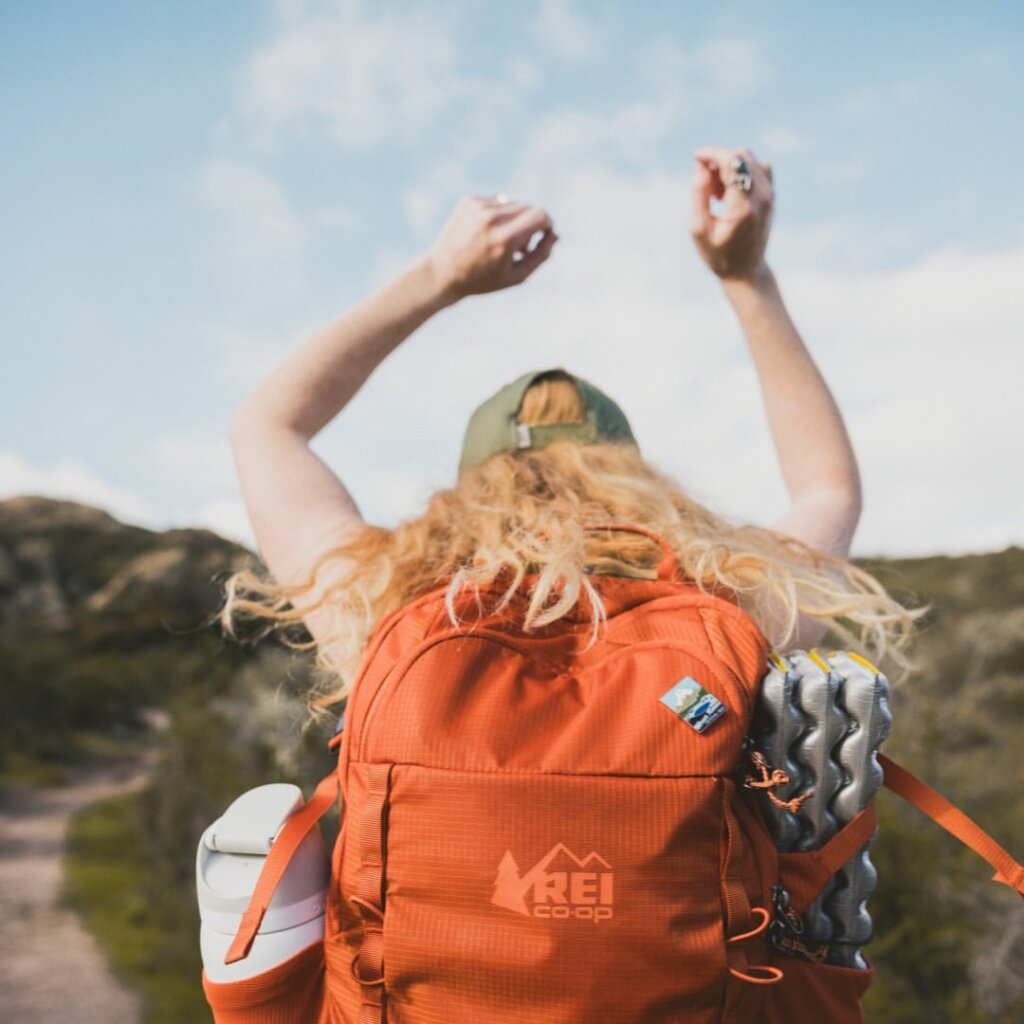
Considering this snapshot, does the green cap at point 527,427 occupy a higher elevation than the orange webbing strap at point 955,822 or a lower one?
higher

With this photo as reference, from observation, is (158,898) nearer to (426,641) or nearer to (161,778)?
(161,778)

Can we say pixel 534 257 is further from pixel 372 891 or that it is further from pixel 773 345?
pixel 372 891

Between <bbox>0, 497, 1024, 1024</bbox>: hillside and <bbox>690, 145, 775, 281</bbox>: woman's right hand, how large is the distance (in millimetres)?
818

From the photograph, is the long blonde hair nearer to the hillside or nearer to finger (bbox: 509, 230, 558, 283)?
the hillside

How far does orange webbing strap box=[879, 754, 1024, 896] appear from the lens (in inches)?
54.4

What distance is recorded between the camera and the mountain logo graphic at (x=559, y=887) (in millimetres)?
1168

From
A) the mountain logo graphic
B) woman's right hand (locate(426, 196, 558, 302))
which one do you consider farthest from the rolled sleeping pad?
woman's right hand (locate(426, 196, 558, 302))

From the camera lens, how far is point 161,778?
555 inches

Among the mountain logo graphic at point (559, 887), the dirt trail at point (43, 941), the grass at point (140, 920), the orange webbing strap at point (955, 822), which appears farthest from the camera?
the grass at point (140, 920)

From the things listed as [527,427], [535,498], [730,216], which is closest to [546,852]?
[535,498]

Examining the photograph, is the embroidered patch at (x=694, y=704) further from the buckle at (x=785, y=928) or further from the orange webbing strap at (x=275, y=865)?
the orange webbing strap at (x=275, y=865)

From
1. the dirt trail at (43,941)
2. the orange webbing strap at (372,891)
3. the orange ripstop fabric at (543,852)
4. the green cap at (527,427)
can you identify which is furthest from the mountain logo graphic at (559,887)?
the dirt trail at (43,941)

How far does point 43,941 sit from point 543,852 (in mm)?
15389

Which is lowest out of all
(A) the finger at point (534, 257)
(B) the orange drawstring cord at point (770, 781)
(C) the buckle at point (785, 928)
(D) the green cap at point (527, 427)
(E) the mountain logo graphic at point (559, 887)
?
(C) the buckle at point (785, 928)
